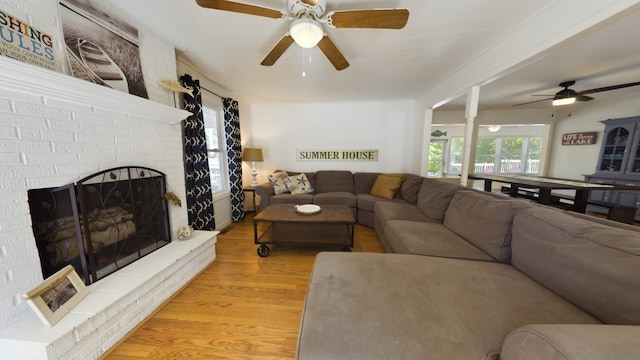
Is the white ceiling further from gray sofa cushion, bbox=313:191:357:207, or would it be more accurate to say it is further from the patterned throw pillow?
gray sofa cushion, bbox=313:191:357:207

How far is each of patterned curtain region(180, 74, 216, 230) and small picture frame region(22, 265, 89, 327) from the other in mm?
1203

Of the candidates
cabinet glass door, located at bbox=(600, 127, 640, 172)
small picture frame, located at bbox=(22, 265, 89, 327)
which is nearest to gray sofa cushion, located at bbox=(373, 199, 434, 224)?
small picture frame, located at bbox=(22, 265, 89, 327)

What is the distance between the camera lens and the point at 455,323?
854mm

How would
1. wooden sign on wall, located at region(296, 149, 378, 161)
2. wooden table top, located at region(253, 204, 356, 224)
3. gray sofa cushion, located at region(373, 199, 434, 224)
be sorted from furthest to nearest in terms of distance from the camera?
wooden sign on wall, located at region(296, 149, 378, 161) → gray sofa cushion, located at region(373, 199, 434, 224) → wooden table top, located at region(253, 204, 356, 224)

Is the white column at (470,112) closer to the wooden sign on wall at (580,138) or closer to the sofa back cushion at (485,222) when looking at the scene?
the sofa back cushion at (485,222)

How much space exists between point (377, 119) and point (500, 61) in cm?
216

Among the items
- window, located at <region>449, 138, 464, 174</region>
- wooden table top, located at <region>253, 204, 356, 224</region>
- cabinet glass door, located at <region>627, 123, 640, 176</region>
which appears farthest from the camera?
window, located at <region>449, 138, 464, 174</region>

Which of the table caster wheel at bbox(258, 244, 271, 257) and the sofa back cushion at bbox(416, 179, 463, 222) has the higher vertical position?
the sofa back cushion at bbox(416, 179, 463, 222)

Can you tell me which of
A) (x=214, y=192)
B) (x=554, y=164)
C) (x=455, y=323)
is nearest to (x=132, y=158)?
(x=214, y=192)

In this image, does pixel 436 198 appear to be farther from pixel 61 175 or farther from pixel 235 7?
pixel 61 175

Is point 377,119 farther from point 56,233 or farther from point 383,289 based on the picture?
point 56,233

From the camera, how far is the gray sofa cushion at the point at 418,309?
0.75 metres

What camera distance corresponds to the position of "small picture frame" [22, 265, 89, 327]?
0.99 metres

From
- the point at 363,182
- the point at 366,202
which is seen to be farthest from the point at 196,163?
the point at 363,182
